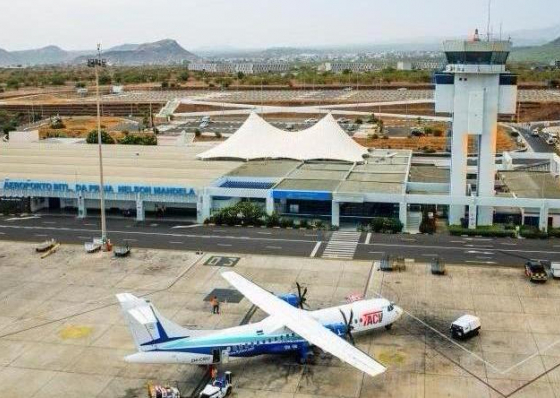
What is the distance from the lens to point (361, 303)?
51156 millimetres

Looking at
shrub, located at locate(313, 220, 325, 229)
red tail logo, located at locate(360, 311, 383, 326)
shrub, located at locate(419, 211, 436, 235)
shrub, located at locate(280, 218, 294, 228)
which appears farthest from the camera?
shrub, located at locate(280, 218, 294, 228)

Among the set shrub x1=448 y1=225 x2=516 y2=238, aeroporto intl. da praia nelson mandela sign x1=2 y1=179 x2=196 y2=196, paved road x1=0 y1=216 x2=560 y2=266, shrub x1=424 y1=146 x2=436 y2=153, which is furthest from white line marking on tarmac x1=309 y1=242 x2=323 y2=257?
shrub x1=424 y1=146 x2=436 y2=153

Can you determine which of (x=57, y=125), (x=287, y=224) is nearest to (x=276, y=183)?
(x=287, y=224)

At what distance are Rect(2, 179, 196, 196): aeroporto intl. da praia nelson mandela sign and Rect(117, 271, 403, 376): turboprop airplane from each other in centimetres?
3982

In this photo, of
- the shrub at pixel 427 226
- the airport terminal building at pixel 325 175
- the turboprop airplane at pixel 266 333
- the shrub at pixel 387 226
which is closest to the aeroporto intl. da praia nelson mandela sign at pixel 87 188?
the airport terminal building at pixel 325 175

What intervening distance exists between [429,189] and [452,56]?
20.6m

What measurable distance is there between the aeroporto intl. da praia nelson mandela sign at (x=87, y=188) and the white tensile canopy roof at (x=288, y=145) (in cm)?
2090

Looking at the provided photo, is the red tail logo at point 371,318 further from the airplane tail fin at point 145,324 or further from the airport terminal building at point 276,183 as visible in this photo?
the airport terminal building at point 276,183

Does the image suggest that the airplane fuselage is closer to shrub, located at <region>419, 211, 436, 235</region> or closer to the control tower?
shrub, located at <region>419, 211, 436, 235</region>

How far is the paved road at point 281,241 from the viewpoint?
73.2 m

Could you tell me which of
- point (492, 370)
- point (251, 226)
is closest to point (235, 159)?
point (251, 226)

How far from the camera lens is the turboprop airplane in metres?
42.1

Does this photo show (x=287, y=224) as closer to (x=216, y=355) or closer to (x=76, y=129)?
(x=216, y=355)

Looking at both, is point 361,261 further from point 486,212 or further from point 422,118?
point 422,118
